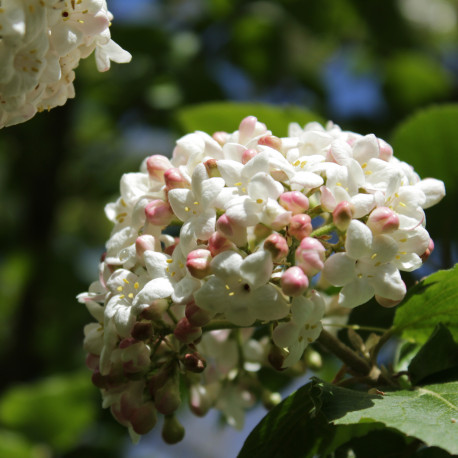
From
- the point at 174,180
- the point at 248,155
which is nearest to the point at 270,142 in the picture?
the point at 248,155

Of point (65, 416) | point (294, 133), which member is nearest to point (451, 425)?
point (294, 133)

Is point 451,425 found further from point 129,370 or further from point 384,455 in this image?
point 129,370

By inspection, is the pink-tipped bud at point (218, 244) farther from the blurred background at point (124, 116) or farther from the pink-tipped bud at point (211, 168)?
the blurred background at point (124, 116)

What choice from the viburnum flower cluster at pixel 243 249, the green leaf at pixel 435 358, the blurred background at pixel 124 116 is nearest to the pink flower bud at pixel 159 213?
the viburnum flower cluster at pixel 243 249

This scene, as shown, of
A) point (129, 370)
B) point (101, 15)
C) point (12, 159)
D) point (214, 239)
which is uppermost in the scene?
point (101, 15)

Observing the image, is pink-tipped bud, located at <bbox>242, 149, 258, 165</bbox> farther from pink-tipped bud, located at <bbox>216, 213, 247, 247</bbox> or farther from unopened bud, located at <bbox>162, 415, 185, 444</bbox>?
unopened bud, located at <bbox>162, 415, 185, 444</bbox>

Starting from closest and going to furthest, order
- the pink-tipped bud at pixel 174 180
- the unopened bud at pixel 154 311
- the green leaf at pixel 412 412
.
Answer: the green leaf at pixel 412 412 → the unopened bud at pixel 154 311 → the pink-tipped bud at pixel 174 180
